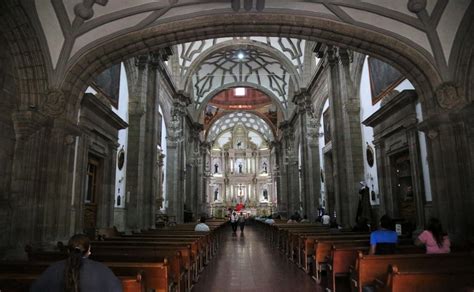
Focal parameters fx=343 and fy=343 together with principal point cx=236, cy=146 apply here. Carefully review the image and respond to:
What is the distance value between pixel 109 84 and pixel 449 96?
10485 millimetres

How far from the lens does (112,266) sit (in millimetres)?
3969

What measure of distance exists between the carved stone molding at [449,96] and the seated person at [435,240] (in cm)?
341

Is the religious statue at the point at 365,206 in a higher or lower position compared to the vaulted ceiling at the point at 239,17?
lower

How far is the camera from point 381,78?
39.8 feet

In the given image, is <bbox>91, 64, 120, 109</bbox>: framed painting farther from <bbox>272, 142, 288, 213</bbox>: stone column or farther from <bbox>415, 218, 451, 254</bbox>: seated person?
<bbox>272, 142, 288, 213</bbox>: stone column

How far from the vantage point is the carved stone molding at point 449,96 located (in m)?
7.59

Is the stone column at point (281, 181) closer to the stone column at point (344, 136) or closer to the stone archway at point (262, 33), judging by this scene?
the stone column at point (344, 136)

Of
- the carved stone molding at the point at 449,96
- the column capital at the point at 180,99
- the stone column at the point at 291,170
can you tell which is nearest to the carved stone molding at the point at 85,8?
the carved stone molding at the point at 449,96

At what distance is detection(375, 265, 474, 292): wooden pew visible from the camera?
11.3 ft

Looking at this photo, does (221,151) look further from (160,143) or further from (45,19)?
(45,19)

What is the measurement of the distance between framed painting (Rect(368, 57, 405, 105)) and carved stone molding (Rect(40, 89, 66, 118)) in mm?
9674

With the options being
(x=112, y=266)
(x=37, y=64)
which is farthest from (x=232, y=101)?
(x=112, y=266)

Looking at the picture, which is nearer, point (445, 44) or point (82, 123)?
point (445, 44)

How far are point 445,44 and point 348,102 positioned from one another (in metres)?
6.05
